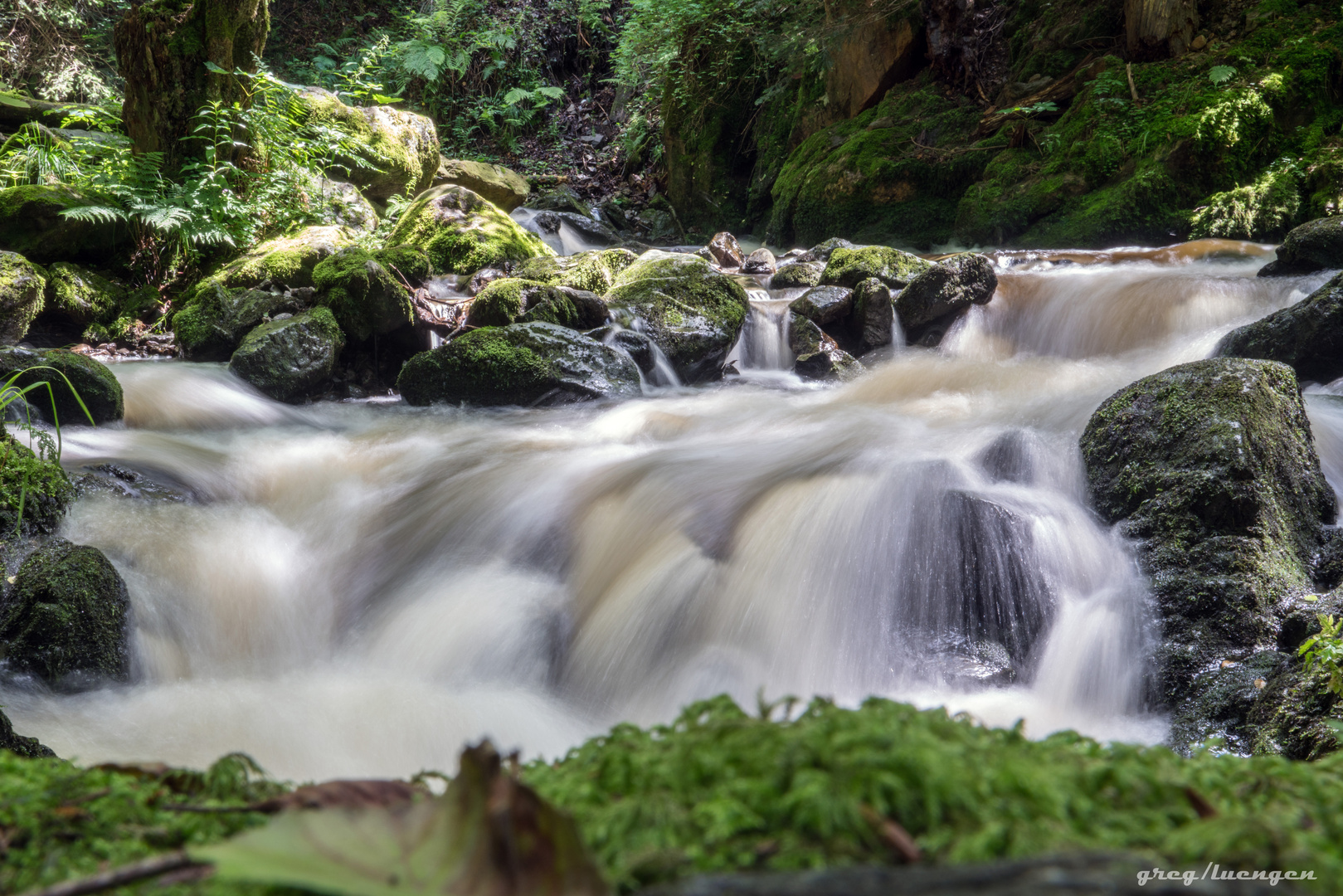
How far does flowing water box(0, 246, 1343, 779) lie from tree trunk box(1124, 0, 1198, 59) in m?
6.47

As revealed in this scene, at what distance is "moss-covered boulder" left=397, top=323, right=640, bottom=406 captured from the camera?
21.5 feet

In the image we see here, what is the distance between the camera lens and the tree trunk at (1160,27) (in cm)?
1009

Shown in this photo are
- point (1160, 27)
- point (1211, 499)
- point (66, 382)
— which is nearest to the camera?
point (1211, 499)

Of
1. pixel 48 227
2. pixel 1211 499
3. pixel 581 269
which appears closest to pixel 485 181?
pixel 581 269

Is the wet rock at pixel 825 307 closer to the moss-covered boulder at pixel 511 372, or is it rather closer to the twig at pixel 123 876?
the moss-covered boulder at pixel 511 372

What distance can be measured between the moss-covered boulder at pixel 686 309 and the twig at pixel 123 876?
685 cm

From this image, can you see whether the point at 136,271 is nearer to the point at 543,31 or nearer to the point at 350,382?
the point at 350,382

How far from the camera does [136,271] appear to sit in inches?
321

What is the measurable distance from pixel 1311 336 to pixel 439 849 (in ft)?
22.0

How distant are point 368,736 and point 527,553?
1618 millimetres

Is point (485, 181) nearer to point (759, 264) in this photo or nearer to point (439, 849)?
point (759, 264)

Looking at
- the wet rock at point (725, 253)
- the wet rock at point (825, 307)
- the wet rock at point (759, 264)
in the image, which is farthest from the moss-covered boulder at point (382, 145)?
the wet rock at point (825, 307)

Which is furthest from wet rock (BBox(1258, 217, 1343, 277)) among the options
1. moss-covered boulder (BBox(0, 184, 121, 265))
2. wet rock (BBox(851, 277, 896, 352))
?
moss-covered boulder (BBox(0, 184, 121, 265))

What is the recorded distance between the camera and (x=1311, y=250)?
6.90 m
